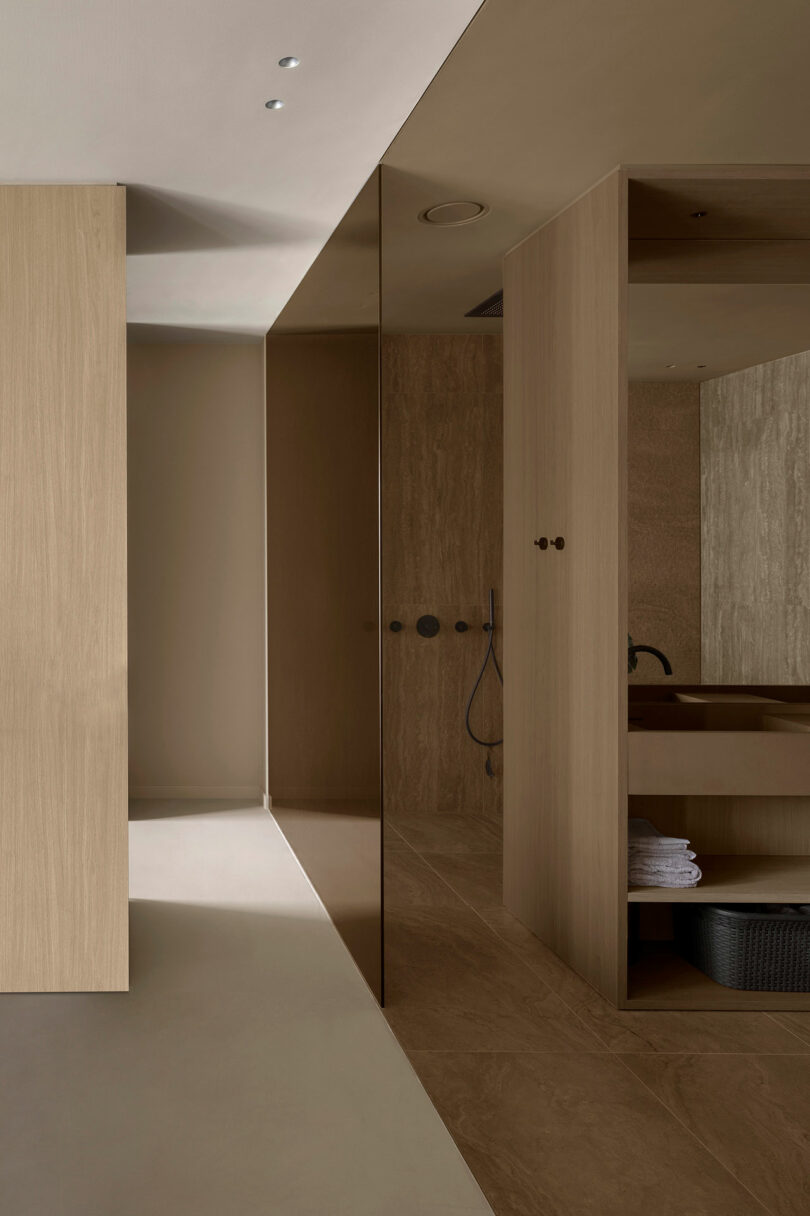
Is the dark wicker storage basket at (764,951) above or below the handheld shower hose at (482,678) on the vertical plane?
below

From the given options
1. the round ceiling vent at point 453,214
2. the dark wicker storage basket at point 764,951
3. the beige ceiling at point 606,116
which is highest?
the round ceiling vent at point 453,214

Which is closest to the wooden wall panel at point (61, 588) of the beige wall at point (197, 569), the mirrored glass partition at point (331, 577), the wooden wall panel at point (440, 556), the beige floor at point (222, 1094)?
the beige floor at point (222, 1094)

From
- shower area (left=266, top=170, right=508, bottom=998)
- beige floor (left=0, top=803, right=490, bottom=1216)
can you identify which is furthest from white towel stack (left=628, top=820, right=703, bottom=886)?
beige floor (left=0, top=803, right=490, bottom=1216)

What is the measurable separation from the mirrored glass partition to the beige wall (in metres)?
0.59

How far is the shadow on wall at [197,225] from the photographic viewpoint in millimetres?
3652

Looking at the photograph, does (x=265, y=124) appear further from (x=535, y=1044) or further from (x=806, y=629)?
(x=535, y=1044)

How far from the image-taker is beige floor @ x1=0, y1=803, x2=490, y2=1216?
84.4 inches

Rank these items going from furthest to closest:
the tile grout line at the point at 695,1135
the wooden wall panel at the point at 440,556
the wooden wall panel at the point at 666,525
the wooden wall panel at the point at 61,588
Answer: the wooden wall panel at the point at 440,556
the wooden wall panel at the point at 666,525
the wooden wall panel at the point at 61,588
the tile grout line at the point at 695,1135

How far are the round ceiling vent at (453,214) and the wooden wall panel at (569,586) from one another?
26 cm

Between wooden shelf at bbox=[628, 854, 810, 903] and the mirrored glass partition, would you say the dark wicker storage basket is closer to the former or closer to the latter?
wooden shelf at bbox=[628, 854, 810, 903]

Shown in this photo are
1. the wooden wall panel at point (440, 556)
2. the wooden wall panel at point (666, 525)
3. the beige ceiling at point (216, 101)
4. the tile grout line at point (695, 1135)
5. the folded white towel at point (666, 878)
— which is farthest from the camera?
the wooden wall panel at point (440, 556)

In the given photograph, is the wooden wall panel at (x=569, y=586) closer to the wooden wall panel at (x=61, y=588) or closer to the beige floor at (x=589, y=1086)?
the beige floor at (x=589, y=1086)

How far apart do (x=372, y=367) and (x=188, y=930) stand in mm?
2049

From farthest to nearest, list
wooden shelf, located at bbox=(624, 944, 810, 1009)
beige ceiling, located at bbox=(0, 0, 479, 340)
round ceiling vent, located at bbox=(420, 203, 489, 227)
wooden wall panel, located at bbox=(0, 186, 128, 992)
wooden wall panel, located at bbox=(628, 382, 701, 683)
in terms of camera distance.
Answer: round ceiling vent, located at bbox=(420, 203, 489, 227) → wooden wall panel, located at bbox=(628, 382, 701, 683) → wooden wall panel, located at bbox=(0, 186, 128, 992) → wooden shelf, located at bbox=(624, 944, 810, 1009) → beige ceiling, located at bbox=(0, 0, 479, 340)
